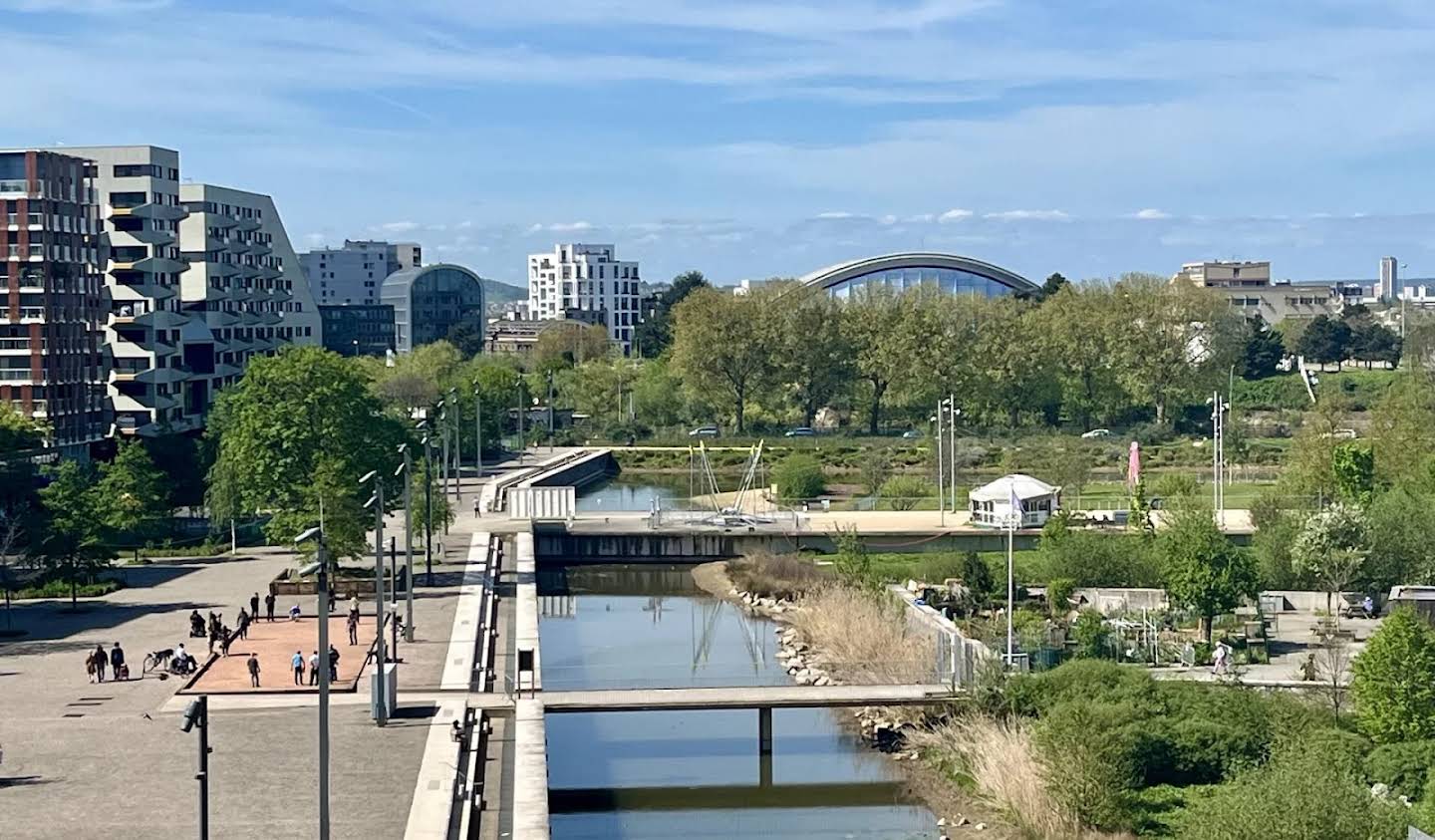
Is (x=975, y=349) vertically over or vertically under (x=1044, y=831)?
over

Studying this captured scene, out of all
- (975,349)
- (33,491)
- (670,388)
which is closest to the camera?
(33,491)

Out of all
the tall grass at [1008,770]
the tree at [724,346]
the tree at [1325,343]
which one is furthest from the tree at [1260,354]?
the tall grass at [1008,770]

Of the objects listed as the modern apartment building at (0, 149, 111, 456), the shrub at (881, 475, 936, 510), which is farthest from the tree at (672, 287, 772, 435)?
the modern apartment building at (0, 149, 111, 456)

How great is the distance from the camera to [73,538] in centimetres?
4578

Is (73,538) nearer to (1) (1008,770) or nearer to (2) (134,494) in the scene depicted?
(2) (134,494)

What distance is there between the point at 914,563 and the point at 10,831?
31.4m

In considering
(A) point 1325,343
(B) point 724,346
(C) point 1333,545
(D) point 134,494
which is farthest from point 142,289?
(A) point 1325,343

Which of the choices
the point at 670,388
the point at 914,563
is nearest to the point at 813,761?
the point at 914,563

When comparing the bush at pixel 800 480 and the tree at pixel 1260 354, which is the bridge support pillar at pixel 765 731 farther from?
the tree at pixel 1260 354

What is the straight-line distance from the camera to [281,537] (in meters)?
49.5

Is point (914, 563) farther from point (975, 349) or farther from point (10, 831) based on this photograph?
point (975, 349)

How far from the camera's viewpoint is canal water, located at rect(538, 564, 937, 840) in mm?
30781

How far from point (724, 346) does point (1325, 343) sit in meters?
44.3

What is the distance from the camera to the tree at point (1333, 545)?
148ft
